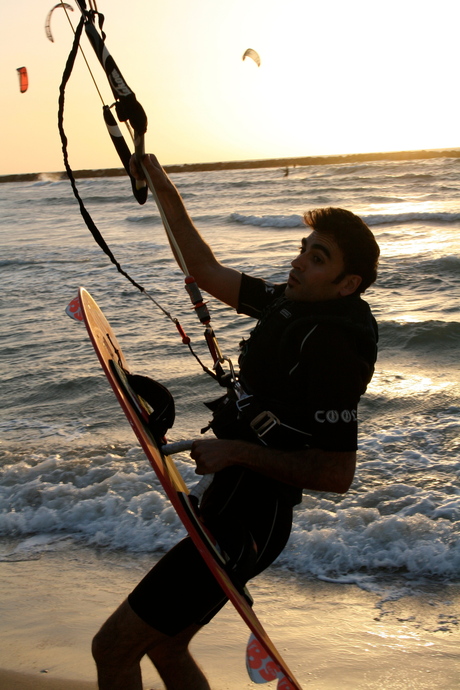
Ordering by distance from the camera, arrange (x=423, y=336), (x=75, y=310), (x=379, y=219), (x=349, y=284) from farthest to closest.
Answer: (x=379, y=219) < (x=423, y=336) < (x=75, y=310) < (x=349, y=284)

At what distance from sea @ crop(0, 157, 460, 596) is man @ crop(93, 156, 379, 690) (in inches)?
66.6

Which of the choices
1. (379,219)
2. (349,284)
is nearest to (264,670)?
(349,284)

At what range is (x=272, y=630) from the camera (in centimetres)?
325

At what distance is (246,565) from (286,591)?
1.63 metres

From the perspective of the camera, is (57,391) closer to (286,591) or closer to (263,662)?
(286,591)

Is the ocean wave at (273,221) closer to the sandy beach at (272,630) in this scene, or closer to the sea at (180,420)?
the sea at (180,420)

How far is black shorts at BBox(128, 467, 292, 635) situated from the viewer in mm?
2074

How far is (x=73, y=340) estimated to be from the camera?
8414mm

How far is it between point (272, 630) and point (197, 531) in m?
1.46

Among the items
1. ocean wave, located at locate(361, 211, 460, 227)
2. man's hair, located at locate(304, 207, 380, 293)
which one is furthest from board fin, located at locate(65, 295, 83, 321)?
ocean wave, located at locate(361, 211, 460, 227)

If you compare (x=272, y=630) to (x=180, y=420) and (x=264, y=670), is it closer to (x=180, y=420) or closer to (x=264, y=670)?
(x=264, y=670)

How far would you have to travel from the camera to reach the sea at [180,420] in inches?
160

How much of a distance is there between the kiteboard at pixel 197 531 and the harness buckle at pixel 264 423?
0.30 metres

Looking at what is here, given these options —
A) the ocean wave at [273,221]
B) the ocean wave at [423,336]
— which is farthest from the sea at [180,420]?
the ocean wave at [273,221]
